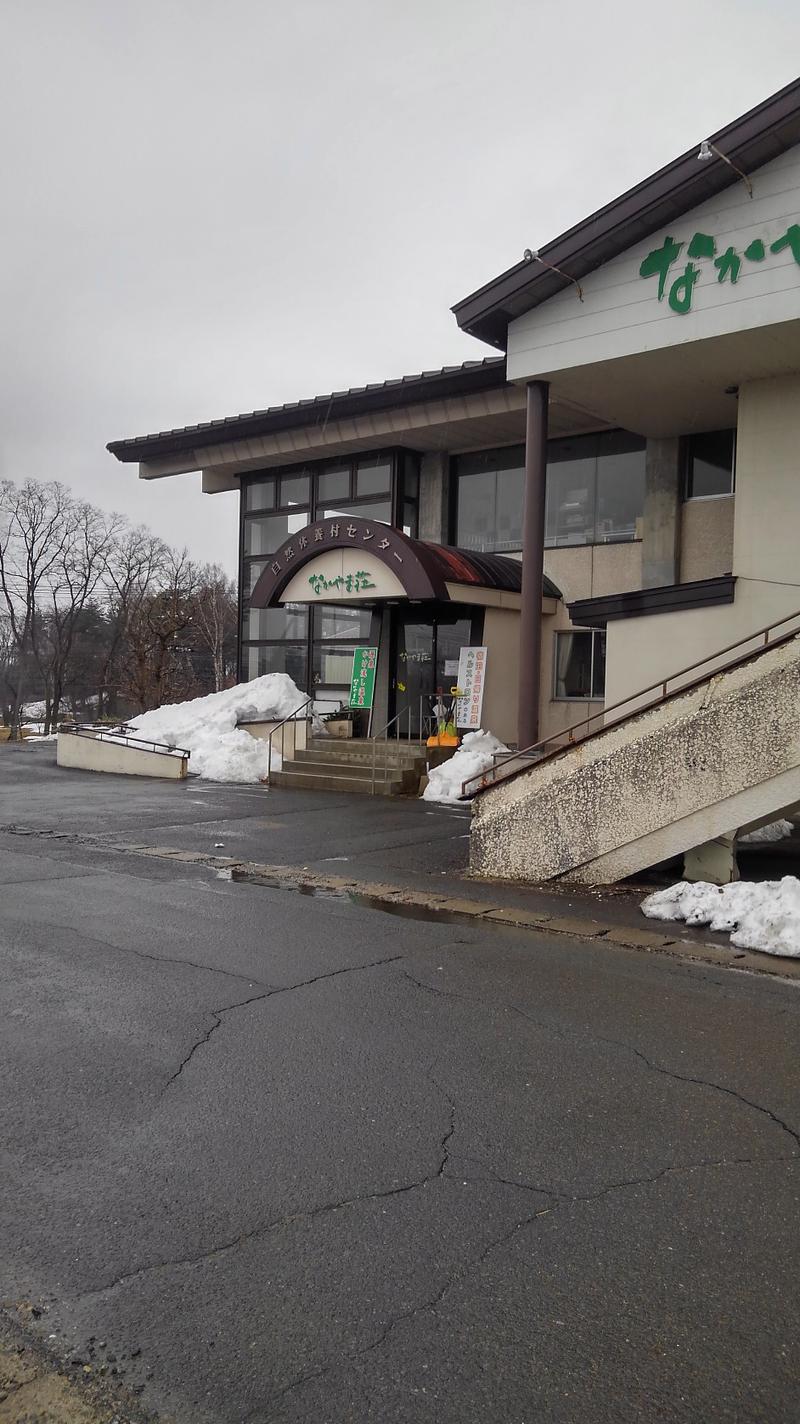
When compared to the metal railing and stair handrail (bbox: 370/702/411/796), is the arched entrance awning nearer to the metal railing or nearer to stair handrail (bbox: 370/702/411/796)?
stair handrail (bbox: 370/702/411/796)

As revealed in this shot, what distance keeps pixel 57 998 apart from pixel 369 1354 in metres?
3.77

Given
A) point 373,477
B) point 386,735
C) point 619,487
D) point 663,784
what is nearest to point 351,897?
point 663,784

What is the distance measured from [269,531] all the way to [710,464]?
44.1ft

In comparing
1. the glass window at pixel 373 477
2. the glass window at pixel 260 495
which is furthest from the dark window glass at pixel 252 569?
the glass window at pixel 373 477

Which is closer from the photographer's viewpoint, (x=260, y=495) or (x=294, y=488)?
(x=294, y=488)

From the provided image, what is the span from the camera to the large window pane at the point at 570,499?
21656 millimetres

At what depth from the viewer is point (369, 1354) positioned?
2.78 metres

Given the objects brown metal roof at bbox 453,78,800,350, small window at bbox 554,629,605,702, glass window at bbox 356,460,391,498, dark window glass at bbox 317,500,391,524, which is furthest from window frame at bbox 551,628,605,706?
brown metal roof at bbox 453,78,800,350

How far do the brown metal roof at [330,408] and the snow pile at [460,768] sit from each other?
805 centimetres

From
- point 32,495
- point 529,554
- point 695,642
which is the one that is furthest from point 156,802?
point 32,495

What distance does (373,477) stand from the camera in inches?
1010

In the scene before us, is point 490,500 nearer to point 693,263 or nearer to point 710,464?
point 710,464

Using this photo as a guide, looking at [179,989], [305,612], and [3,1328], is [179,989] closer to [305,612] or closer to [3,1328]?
[3,1328]

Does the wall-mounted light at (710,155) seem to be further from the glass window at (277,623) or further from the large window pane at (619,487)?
the glass window at (277,623)
